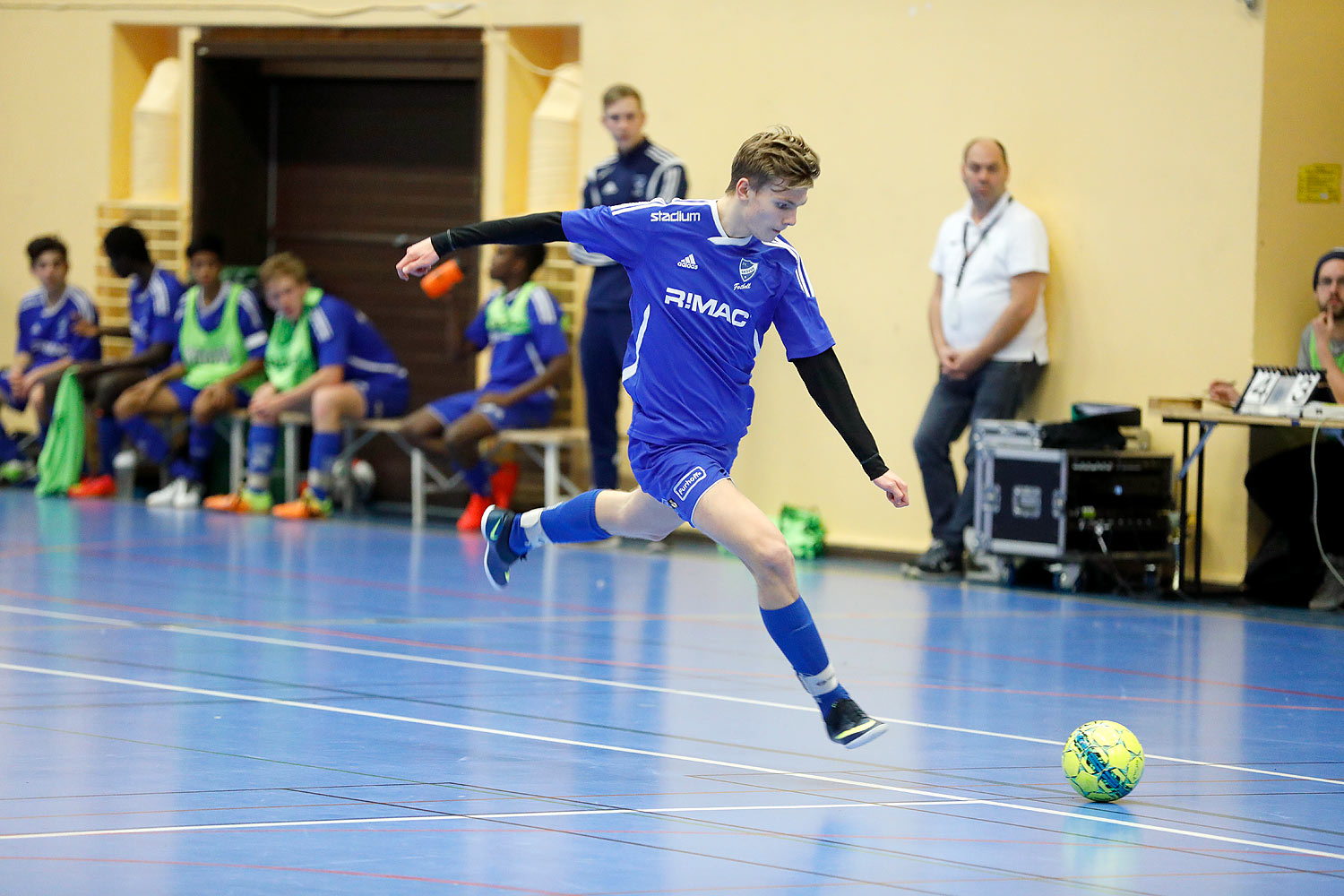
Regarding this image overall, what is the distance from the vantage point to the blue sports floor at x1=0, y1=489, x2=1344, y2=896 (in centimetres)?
402

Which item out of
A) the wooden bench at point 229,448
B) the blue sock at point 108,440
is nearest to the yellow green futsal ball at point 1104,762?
the wooden bench at point 229,448

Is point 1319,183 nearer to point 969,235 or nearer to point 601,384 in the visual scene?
point 969,235

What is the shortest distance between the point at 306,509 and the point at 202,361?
5.54ft

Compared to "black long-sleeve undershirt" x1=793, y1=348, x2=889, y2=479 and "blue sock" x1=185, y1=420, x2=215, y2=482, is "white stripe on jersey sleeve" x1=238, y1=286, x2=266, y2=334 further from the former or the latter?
"black long-sleeve undershirt" x1=793, y1=348, x2=889, y2=479

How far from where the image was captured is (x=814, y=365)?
5.50 metres

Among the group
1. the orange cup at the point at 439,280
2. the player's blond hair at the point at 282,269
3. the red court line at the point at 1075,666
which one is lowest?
the red court line at the point at 1075,666

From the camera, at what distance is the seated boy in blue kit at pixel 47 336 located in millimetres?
13805

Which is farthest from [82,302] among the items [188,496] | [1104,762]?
[1104,762]

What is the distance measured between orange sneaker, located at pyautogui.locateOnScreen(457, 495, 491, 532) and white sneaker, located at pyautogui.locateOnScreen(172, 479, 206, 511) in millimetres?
2126

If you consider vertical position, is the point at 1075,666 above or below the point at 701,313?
below

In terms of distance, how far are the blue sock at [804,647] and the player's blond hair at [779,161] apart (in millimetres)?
1215

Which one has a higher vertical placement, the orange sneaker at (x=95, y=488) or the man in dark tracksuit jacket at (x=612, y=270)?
the man in dark tracksuit jacket at (x=612, y=270)

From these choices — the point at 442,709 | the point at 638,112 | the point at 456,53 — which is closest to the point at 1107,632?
the point at 442,709

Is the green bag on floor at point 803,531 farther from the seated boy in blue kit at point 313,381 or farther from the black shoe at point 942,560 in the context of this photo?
the seated boy in blue kit at point 313,381
